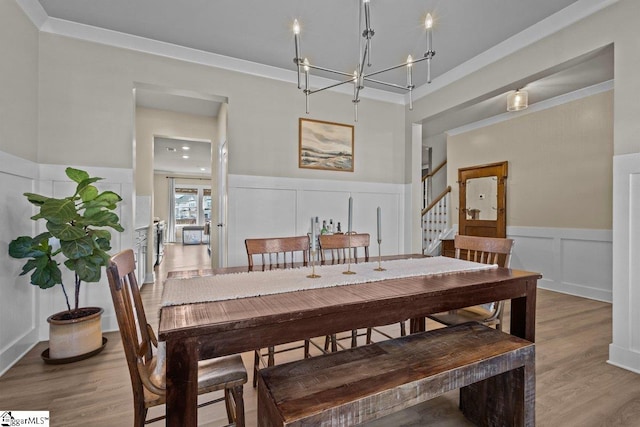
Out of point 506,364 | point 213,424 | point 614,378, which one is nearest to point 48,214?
point 213,424

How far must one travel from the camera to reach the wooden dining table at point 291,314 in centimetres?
99

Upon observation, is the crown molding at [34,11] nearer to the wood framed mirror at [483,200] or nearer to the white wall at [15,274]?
the white wall at [15,274]

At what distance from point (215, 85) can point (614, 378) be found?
4232mm

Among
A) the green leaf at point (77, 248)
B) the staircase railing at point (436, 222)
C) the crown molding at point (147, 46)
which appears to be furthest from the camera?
the staircase railing at point (436, 222)

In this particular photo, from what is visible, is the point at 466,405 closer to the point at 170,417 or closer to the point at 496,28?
the point at 170,417

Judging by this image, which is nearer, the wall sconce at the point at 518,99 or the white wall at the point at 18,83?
the white wall at the point at 18,83

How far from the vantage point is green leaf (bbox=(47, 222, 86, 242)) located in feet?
6.74

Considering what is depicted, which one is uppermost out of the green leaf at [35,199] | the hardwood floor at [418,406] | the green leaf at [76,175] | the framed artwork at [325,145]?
the framed artwork at [325,145]

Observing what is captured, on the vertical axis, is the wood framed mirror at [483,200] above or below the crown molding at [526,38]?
below

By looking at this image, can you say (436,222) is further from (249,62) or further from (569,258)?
(249,62)

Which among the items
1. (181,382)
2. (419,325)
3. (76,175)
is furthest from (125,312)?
(419,325)

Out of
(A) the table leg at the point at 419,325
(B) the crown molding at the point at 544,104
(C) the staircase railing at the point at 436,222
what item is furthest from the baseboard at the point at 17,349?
(B) the crown molding at the point at 544,104

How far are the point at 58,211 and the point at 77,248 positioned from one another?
28 centimetres

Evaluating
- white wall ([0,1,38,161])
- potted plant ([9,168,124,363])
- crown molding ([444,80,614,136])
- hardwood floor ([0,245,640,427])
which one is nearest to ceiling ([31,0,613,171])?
white wall ([0,1,38,161])
